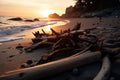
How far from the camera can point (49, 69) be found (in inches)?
134

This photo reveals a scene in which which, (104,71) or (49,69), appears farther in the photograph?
(49,69)

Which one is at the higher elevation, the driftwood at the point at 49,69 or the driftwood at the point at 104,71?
the driftwood at the point at 49,69

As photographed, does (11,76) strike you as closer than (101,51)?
Yes

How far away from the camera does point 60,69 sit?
3475mm

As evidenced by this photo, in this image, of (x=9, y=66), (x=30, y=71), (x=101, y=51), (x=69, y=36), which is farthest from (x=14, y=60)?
(x=101, y=51)

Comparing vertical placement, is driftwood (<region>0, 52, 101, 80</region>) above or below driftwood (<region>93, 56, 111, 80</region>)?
above

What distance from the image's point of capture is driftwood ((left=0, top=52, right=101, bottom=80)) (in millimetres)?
3312

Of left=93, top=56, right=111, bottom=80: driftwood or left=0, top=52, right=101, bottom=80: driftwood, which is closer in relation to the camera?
left=93, top=56, right=111, bottom=80: driftwood

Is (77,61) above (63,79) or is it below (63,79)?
above

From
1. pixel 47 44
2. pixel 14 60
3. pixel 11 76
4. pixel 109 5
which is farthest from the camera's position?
pixel 109 5

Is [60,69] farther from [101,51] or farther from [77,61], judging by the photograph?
[101,51]

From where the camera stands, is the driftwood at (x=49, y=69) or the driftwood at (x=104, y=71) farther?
the driftwood at (x=49, y=69)

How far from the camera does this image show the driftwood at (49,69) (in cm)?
331

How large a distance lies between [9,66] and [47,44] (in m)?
1.72
